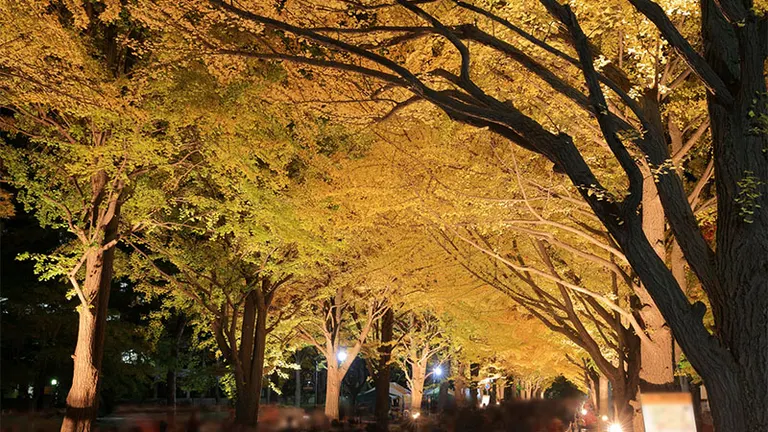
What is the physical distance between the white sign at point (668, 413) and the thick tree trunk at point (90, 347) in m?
9.48

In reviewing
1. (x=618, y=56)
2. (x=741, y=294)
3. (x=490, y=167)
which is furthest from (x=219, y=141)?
(x=741, y=294)

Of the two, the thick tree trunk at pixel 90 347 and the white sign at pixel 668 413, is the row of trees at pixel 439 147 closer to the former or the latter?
the thick tree trunk at pixel 90 347

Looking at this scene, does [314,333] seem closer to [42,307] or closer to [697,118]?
[42,307]

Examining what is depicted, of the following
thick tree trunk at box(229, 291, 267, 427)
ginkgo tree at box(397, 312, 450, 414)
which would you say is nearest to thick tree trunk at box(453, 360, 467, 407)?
ginkgo tree at box(397, 312, 450, 414)

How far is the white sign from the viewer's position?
23.6ft

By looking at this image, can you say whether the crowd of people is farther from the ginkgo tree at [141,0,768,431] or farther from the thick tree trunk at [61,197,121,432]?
the ginkgo tree at [141,0,768,431]

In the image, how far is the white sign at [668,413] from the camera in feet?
23.6

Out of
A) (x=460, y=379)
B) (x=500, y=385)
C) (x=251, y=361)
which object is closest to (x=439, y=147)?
(x=251, y=361)

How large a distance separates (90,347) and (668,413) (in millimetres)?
10002

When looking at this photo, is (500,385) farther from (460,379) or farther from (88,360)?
(88,360)

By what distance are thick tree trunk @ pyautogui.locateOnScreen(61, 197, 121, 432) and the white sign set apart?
9484 mm

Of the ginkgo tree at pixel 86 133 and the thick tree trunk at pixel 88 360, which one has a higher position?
the ginkgo tree at pixel 86 133

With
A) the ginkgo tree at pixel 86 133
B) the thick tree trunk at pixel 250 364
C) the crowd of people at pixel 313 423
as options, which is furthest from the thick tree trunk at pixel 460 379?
the ginkgo tree at pixel 86 133

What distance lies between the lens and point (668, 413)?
23.9 feet
